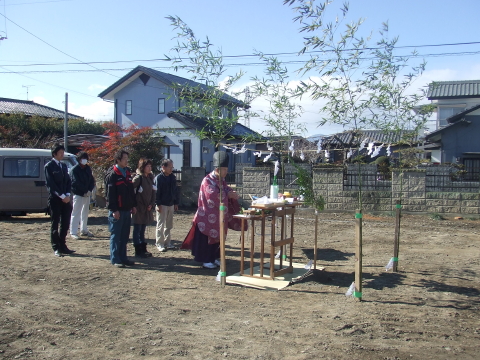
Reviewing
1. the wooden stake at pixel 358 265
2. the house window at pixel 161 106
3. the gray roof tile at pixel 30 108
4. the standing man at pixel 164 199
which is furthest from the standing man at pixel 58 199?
the gray roof tile at pixel 30 108

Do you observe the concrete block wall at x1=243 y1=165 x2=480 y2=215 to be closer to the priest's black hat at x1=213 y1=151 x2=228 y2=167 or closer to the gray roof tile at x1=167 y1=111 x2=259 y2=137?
the gray roof tile at x1=167 y1=111 x2=259 y2=137

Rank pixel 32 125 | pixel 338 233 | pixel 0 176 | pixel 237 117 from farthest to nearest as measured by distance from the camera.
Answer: pixel 32 125, pixel 0 176, pixel 338 233, pixel 237 117

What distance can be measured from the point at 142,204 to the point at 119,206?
2.86 feet

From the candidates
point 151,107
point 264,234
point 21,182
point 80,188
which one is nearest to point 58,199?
point 80,188

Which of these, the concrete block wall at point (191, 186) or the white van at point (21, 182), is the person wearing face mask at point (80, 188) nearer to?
the white van at point (21, 182)

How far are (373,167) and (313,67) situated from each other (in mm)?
8112

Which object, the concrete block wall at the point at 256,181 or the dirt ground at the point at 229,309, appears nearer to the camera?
the dirt ground at the point at 229,309

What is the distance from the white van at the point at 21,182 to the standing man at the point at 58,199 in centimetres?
446

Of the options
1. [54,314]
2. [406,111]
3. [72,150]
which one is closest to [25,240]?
[54,314]

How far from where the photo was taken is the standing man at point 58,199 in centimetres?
763

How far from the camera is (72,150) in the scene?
89.1ft

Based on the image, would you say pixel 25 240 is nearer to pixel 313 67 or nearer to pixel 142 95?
pixel 313 67

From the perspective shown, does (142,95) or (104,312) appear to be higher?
(142,95)

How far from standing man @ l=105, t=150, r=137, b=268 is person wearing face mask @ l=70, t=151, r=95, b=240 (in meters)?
2.06
